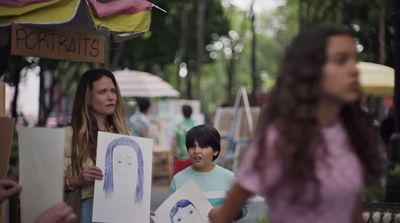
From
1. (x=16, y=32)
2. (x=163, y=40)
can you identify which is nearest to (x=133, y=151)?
(x=16, y=32)

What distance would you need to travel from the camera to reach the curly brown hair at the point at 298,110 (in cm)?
270

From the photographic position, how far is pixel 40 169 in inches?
145

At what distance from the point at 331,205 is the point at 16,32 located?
2.87 meters

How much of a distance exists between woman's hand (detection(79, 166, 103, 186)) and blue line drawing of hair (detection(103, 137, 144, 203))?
0.20 feet

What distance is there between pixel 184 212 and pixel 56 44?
1.47m

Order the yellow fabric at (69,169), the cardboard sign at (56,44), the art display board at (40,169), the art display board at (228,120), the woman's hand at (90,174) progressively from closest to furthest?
the art display board at (40,169) < the woman's hand at (90,174) < the yellow fabric at (69,169) < the cardboard sign at (56,44) < the art display board at (228,120)

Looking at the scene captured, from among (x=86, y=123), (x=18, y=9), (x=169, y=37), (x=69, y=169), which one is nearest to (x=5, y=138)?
(x=69, y=169)

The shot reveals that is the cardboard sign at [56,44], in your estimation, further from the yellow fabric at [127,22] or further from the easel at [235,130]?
the easel at [235,130]

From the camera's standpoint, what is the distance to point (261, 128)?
2.80 metres

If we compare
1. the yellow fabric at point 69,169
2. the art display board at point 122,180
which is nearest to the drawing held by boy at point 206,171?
the art display board at point 122,180

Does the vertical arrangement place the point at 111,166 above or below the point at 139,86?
below

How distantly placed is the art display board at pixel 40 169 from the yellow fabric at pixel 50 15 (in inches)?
48.9

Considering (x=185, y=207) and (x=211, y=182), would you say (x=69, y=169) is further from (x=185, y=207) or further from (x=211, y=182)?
(x=211, y=182)

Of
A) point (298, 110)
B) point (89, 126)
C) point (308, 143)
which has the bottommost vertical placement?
point (89, 126)
